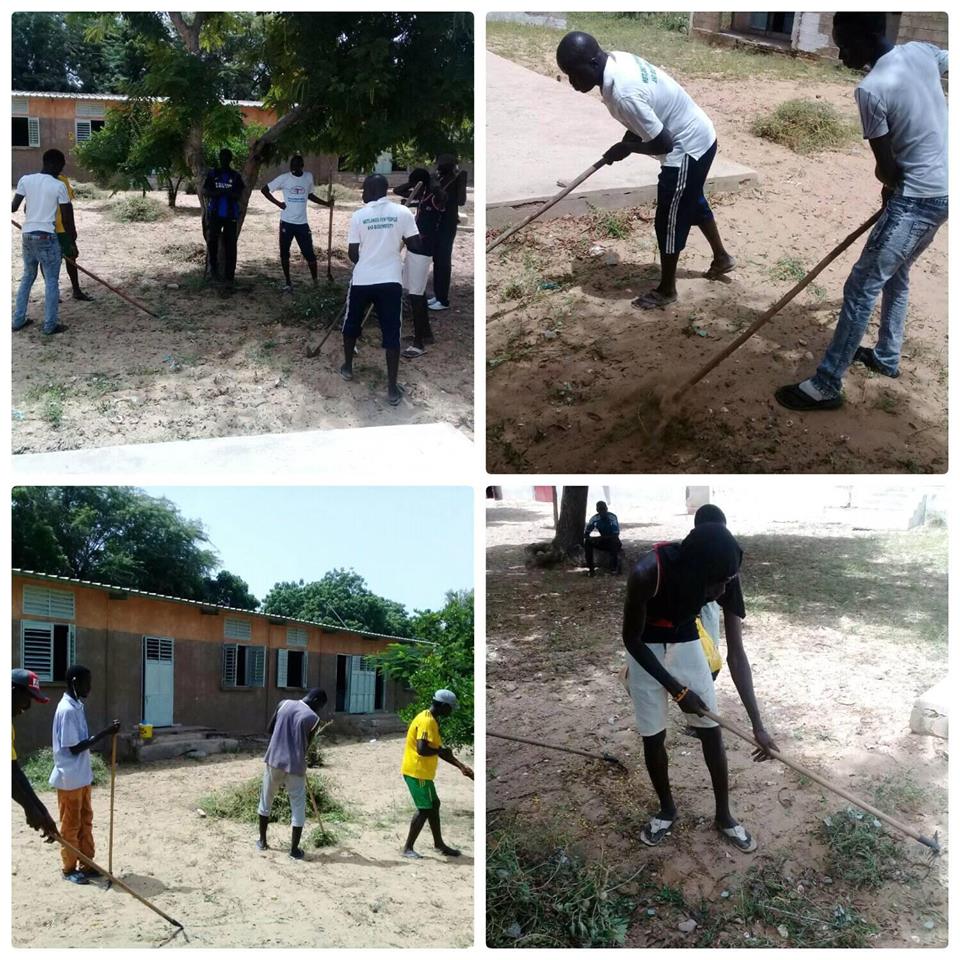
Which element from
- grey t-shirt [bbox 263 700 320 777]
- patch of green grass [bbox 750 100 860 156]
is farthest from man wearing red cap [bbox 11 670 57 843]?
patch of green grass [bbox 750 100 860 156]

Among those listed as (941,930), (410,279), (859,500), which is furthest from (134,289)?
(941,930)

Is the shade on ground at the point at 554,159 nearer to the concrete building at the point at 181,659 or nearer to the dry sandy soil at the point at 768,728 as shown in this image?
the dry sandy soil at the point at 768,728

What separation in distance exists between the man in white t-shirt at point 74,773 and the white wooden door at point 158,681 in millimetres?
3665

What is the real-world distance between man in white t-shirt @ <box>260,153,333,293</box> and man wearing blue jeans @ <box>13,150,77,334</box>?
196 cm

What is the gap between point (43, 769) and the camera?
19.2 feet

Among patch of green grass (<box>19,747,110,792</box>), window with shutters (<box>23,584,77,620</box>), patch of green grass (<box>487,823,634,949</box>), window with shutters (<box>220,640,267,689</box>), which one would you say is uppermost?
patch of green grass (<box>487,823,634,949</box>)

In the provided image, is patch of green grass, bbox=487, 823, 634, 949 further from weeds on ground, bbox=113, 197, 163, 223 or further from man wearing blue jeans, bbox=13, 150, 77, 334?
weeds on ground, bbox=113, 197, 163, 223

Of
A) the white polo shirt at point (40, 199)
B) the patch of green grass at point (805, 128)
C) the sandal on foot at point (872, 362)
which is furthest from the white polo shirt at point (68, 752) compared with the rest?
the patch of green grass at point (805, 128)

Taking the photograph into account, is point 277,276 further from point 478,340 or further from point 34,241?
point 478,340

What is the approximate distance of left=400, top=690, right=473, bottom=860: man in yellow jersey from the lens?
15.5 feet

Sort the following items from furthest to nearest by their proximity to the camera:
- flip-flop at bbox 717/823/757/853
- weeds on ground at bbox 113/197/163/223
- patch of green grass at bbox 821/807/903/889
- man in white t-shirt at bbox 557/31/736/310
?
weeds on ground at bbox 113/197/163/223 → man in white t-shirt at bbox 557/31/736/310 → flip-flop at bbox 717/823/757/853 → patch of green grass at bbox 821/807/903/889

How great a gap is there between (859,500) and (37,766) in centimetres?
629

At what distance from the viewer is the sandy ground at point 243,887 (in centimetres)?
382

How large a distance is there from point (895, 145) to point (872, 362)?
1.22m
